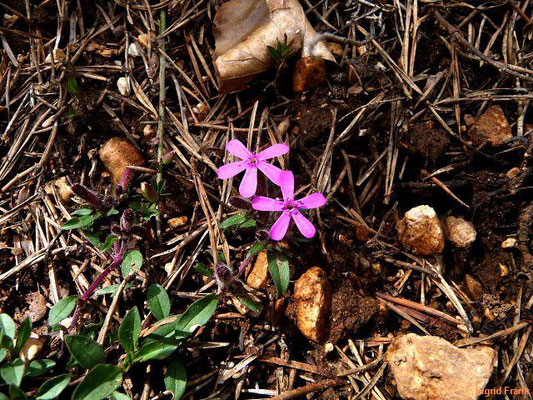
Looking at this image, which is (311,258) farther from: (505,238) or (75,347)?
(75,347)

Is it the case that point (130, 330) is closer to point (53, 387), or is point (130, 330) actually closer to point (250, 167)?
point (53, 387)

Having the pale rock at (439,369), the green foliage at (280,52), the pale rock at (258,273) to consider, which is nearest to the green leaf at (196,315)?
the pale rock at (258,273)

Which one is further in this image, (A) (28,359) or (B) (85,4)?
(B) (85,4)

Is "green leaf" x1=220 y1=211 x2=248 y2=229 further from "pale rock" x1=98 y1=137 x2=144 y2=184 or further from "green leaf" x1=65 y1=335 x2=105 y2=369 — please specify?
"green leaf" x1=65 y1=335 x2=105 y2=369

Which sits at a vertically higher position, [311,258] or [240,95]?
[240,95]

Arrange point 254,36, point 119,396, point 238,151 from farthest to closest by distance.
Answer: point 254,36
point 238,151
point 119,396

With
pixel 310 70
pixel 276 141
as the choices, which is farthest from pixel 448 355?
pixel 310 70

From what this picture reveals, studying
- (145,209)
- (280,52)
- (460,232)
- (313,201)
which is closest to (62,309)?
(145,209)

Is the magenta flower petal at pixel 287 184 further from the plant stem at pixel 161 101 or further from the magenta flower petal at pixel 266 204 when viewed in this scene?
the plant stem at pixel 161 101
